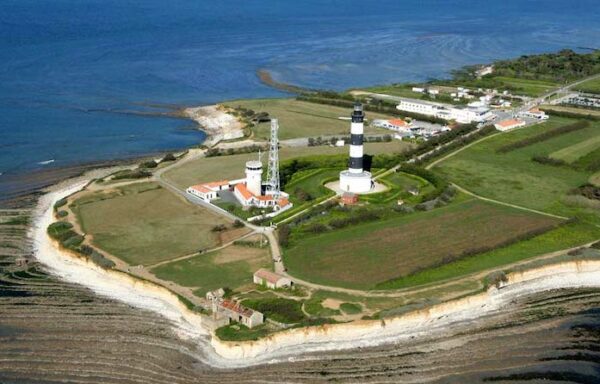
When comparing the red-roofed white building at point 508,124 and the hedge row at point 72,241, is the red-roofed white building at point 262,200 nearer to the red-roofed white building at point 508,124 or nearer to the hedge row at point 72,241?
the hedge row at point 72,241

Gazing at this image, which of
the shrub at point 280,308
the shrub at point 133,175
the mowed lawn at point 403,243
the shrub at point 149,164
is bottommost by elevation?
the shrub at point 280,308

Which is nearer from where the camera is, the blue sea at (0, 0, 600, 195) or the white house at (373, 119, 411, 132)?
the blue sea at (0, 0, 600, 195)

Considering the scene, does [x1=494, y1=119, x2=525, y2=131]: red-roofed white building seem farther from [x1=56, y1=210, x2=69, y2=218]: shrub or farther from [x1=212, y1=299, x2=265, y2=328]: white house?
[x1=212, y1=299, x2=265, y2=328]: white house

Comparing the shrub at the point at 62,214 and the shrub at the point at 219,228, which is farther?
the shrub at the point at 62,214

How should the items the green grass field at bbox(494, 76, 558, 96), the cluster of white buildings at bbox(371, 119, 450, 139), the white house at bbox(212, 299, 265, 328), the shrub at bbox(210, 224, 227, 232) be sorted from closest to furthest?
the white house at bbox(212, 299, 265, 328)
the shrub at bbox(210, 224, 227, 232)
the cluster of white buildings at bbox(371, 119, 450, 139)
the green grass field at bbox(494, 76, 558, 96)

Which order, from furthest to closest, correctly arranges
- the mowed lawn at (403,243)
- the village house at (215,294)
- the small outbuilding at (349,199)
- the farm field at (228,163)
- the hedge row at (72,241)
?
1. the farm field at (228,163)
2. the small outbuilding at (349,199)
3. the hedge row at (72,241)
4. the mowed lawn at (403,243)
5. the village house at (215,294)

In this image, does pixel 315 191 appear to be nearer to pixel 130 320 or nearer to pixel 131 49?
pixel 130 320

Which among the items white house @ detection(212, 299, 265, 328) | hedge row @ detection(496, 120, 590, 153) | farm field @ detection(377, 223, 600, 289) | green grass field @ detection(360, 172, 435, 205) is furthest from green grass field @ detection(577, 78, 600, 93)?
white house @ detection(212, 299, 265, 328)

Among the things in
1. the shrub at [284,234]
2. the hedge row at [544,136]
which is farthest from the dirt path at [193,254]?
the hedge row at [544,136]
